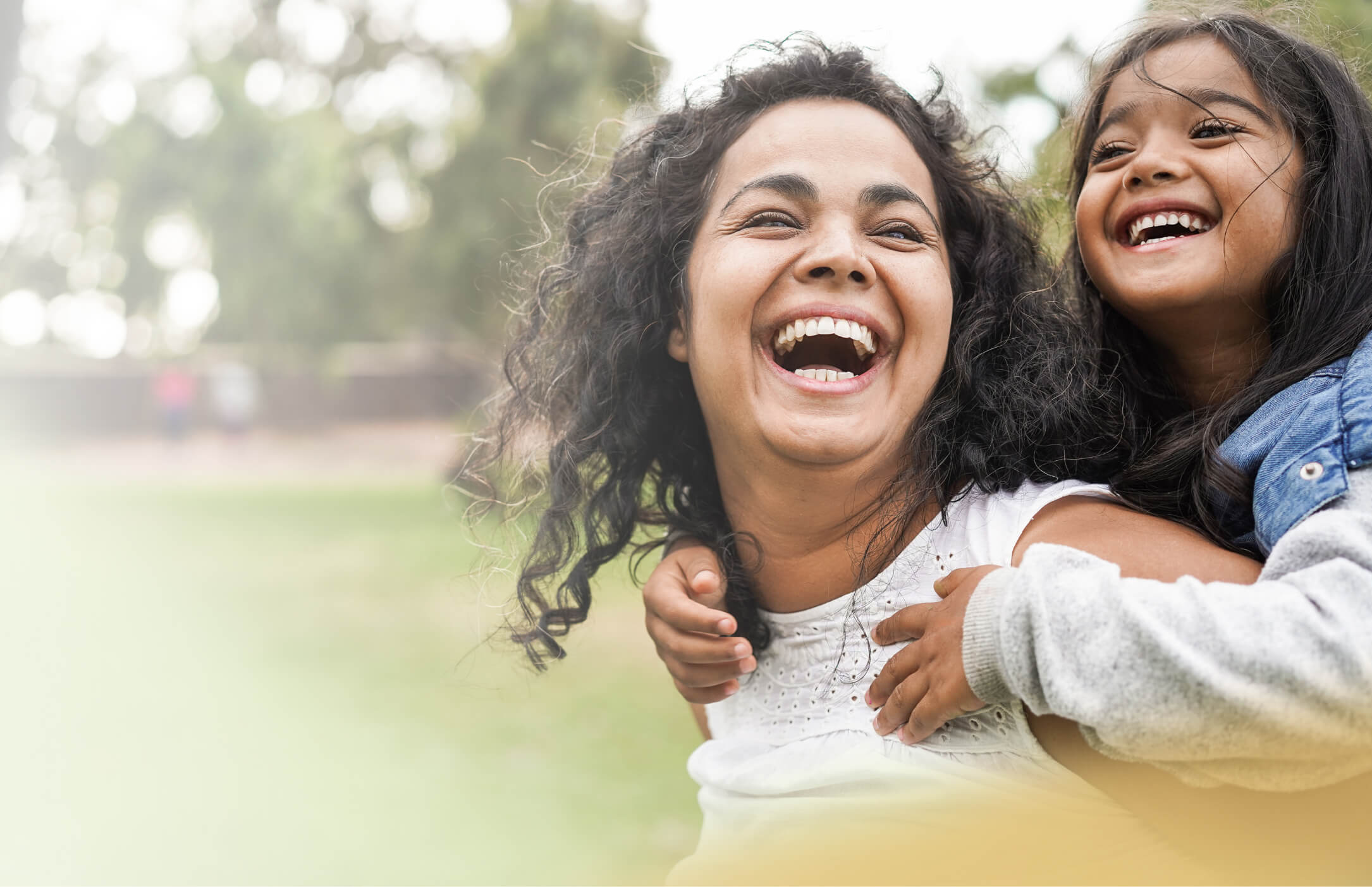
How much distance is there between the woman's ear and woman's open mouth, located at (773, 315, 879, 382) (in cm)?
21

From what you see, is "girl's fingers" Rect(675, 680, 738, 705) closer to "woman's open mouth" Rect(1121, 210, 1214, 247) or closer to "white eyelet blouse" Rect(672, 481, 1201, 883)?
"white eyelet blouse" Rect(672, 481, 1201, 883)

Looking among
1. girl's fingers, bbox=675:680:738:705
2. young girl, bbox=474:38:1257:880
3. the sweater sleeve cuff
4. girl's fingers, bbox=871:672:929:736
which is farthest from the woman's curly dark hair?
the sweater sleeve cuff

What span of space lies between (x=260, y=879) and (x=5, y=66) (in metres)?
3.14

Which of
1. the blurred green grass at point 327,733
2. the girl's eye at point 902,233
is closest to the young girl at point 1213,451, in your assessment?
the girl's eye at point 902,233

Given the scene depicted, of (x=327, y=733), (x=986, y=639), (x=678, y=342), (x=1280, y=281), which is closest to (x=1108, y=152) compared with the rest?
(x=1280, y=281)

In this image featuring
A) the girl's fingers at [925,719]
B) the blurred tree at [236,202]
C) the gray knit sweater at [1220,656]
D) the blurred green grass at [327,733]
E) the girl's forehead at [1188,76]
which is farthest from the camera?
the blurred tree at [236,202]

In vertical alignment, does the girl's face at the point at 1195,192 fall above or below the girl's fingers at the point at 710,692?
above

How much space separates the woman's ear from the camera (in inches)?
69.9

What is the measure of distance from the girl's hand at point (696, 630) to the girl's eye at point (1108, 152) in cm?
83

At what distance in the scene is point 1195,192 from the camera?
148 centimetres

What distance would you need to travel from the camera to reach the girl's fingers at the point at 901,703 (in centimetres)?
134

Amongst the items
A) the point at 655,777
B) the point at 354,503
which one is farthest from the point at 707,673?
the point at 354,503

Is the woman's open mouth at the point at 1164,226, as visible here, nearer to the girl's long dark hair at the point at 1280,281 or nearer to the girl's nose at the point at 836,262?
the girl's long dark hair at the point at 1280,281

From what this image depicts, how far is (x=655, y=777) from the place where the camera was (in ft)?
16.8
